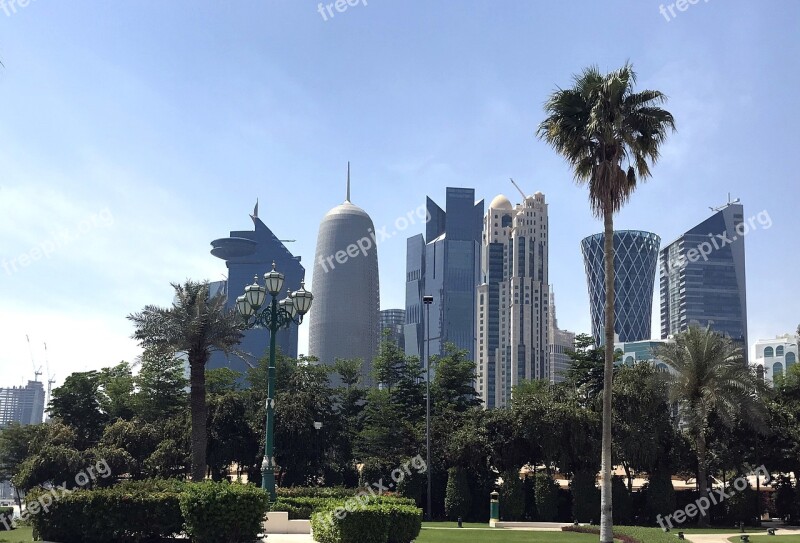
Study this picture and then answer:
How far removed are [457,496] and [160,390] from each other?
26.1m

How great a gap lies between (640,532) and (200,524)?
679 inches

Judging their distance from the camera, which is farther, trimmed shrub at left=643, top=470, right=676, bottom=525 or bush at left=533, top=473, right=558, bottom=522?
bush at left=533, top=473, right=558, bottom=522

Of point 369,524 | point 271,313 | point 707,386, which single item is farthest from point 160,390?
point 369,524

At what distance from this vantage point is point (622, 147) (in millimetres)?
25312

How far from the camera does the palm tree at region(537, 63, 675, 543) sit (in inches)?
974

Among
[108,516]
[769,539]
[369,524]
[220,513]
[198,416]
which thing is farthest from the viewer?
[198,416]

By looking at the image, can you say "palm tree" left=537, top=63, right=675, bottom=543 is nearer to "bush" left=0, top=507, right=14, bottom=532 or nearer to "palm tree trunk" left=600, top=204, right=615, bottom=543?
"palm tree trunk" left=600, top=204, right=615, bottom=543

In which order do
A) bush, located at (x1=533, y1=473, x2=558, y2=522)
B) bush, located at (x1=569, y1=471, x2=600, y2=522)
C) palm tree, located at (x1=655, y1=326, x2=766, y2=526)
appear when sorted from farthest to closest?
bush, located at (x1=533, y1=473, x2=558, y2=522), bush, located at (x1=569, y1=471, x2=600, y2=522), palm tree, located at (x1=655, y1=326, x2=766, y2=526)

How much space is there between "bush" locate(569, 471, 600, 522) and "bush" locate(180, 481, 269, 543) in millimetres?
23798

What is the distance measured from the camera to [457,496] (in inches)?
1644

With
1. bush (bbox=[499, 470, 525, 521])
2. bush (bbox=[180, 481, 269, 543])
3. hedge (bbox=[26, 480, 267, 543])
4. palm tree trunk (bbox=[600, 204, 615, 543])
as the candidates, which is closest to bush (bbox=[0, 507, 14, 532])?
hedge (bbox=[26, 480, 267, 543])

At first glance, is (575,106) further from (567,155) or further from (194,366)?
(194,366)

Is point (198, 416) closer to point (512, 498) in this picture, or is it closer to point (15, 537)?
point (512, 498)

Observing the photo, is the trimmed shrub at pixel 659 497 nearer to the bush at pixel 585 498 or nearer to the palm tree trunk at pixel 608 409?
the bush at pixel 585 498
